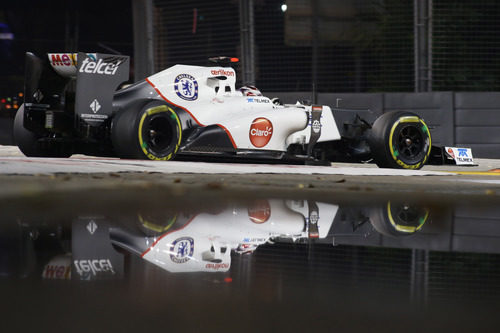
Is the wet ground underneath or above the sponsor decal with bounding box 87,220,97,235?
underneath

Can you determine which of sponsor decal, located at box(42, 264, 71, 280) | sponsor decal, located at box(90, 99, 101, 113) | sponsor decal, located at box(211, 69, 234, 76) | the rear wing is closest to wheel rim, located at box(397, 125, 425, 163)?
sponsor decal, located at box(211, 69, 234, 76)

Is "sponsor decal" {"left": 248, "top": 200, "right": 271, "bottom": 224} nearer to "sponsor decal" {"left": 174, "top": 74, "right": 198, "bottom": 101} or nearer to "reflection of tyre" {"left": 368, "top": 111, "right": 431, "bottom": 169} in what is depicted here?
"sponsor decal" {"left": 174, "top": 74, "right": 198, "bottom": 101}

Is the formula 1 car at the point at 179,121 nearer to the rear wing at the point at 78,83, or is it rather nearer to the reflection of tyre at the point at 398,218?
the rear wing at the point at 78,83

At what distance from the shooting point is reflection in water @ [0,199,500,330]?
7.62ft

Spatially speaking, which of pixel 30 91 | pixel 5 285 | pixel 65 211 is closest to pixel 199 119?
pixel 30 91

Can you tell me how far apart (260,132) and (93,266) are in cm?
648

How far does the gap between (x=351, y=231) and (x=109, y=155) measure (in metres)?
5.95

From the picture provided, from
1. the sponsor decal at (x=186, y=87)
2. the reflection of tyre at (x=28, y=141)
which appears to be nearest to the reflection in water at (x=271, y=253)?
the sponsor decal at (x=186, y=87)

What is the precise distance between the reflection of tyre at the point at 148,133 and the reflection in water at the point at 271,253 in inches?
148

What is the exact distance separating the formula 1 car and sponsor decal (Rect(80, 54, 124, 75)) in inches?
0.4

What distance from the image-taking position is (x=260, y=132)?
29.3ft

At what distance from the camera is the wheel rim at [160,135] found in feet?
26.7

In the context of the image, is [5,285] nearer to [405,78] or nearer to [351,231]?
[351,231]

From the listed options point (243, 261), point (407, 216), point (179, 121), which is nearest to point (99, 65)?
point (179, 121)
